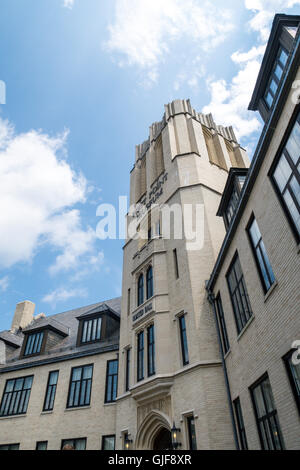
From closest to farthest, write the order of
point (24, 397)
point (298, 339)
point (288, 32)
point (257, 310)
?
point (298, 339) < point (257, 310) < point (288, 32) < point (24, 397)

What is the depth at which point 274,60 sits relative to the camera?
443 inches

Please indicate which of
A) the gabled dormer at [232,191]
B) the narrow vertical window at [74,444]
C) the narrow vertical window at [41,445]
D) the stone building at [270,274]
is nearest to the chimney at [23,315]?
the narrow vertical window at [41,445]

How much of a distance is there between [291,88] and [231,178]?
5214 mm

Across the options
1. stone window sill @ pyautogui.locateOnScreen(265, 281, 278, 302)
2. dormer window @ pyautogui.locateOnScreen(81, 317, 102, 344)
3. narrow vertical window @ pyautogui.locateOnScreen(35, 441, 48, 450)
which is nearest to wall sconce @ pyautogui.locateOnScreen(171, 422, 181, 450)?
stone window sill @ pyautogui.locateOnScreen(265, 281, 278, 302)

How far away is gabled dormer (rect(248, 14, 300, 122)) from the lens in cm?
1038

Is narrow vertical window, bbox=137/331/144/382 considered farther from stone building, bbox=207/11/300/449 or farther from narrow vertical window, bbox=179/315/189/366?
stone building, bbox=207/11/300/449

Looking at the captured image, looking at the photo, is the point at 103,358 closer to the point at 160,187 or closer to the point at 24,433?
the point at 24,433

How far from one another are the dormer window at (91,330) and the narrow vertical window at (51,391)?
266cm

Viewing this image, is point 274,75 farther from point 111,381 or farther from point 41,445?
point 41,445

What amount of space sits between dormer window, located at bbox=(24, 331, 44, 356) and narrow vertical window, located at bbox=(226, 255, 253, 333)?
648 inches

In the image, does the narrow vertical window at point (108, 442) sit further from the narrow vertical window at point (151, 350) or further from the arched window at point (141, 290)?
the arched window at point (141, 290)
